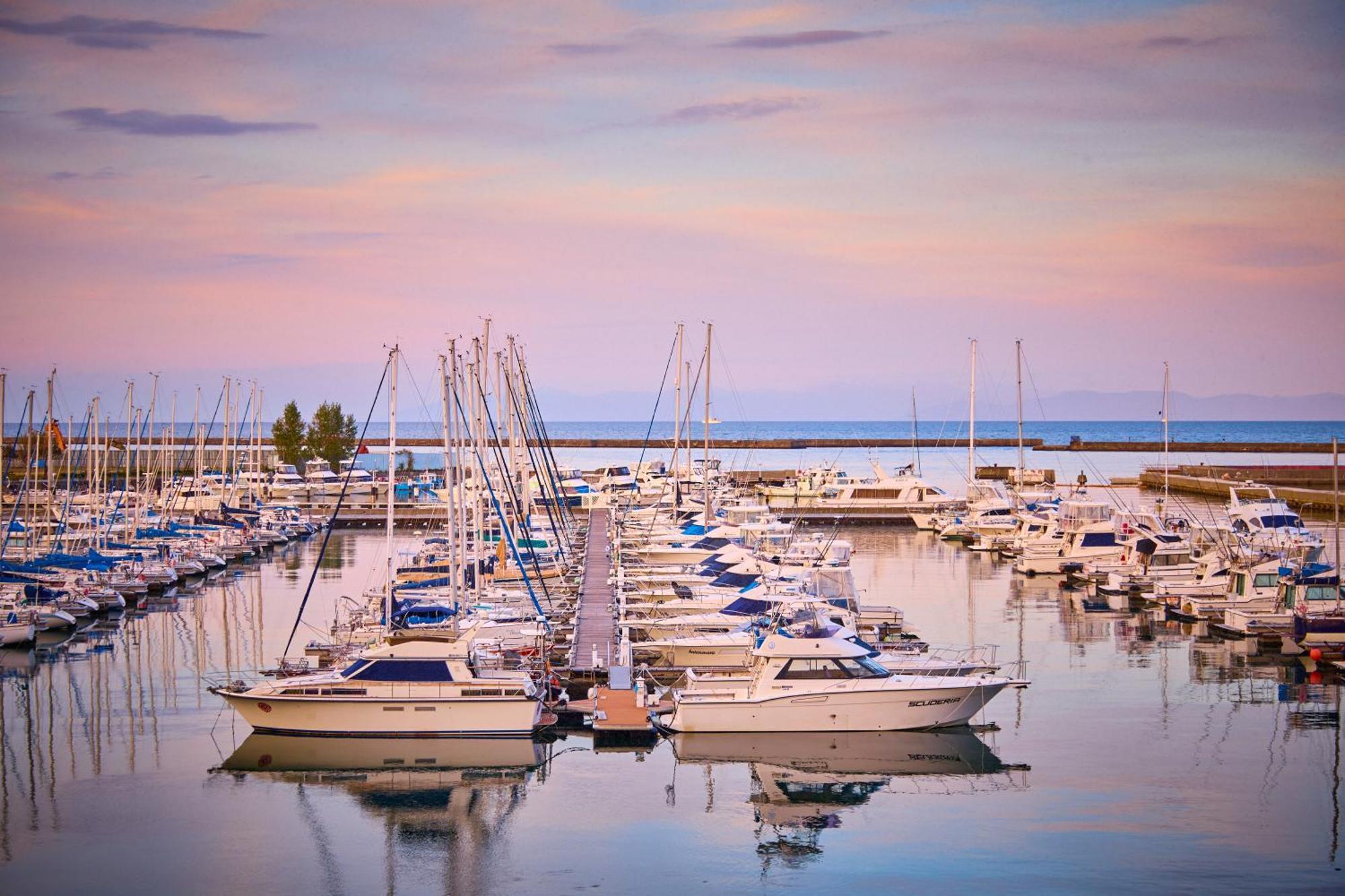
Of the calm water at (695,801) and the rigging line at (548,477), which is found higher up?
the rigging line at (548,477)

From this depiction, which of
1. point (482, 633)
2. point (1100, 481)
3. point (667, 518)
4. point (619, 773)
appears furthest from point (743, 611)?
point (1100, 481)

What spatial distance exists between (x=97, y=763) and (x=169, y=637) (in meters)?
12.4

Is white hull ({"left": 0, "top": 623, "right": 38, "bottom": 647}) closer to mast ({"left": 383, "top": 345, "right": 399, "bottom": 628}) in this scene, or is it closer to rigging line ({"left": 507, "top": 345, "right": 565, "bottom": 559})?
mast ({"left": 383, "top": 345, "right": 399, "bottom": 628})

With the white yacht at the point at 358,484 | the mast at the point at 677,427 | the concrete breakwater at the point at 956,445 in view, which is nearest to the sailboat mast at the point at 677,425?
the mast at the point at 677,427

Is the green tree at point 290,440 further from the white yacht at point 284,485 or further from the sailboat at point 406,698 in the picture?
the sailboat at point 406,698

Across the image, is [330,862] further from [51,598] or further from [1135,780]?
[51,598]

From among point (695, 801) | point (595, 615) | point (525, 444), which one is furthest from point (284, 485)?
point (695, 801)

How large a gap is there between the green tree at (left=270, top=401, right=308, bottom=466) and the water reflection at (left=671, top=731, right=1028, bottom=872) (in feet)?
239

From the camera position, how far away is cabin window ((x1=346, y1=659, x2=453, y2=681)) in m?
24.8

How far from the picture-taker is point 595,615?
35.1 meters

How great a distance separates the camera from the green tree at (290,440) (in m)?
92.9

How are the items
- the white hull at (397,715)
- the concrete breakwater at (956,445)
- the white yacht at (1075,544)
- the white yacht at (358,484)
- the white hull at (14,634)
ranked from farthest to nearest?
the concrete breakwater at (956,445) → the white yacht at (358,484) → the white yacht at (1075,544) → the white hull at (14,634) → the white hull at (397,715)

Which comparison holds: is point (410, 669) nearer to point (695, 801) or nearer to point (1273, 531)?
point (695, 801)

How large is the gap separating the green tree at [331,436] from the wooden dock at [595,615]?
44.6 m
